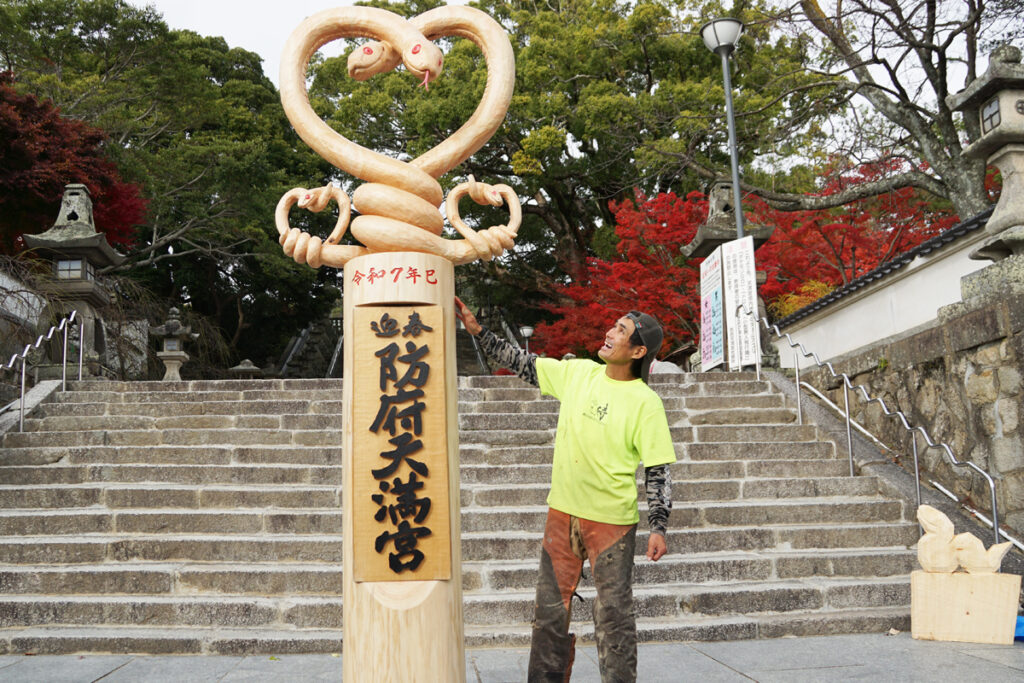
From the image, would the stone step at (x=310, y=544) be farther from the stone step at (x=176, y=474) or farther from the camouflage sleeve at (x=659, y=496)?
the camouflage sleeve at (x=659, y=496)

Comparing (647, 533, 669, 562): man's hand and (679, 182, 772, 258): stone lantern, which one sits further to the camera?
(679, 182, 772, 258): stone lantern

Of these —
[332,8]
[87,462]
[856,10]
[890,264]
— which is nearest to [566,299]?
[856,10]

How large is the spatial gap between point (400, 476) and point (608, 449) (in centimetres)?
85

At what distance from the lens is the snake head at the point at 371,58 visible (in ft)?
10.9

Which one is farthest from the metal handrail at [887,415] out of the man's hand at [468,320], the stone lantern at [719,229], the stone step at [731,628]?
the man's hand at [468,320]

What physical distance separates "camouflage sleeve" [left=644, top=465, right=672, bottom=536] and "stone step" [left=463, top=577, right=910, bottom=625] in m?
2.07

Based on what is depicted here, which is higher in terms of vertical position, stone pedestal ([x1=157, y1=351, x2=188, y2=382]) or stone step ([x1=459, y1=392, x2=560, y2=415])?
stone pedestal ([x1=157, y1=351, x2=188, y2=382])

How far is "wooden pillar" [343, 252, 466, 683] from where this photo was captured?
296cm

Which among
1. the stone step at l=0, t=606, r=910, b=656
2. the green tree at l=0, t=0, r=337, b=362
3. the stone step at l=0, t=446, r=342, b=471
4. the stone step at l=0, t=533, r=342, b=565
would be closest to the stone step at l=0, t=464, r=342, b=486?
the stone step at l=0, t=446, r=342, b=471

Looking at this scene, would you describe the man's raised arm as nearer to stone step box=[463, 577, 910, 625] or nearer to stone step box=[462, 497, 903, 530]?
stone step box=[463, 577, 910, 625]

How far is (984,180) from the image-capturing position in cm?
1296

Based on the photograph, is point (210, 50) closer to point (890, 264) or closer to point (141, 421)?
point (141, 421)

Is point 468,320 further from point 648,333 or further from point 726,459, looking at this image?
point 726,459

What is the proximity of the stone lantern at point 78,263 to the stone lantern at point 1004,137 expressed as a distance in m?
10.0
